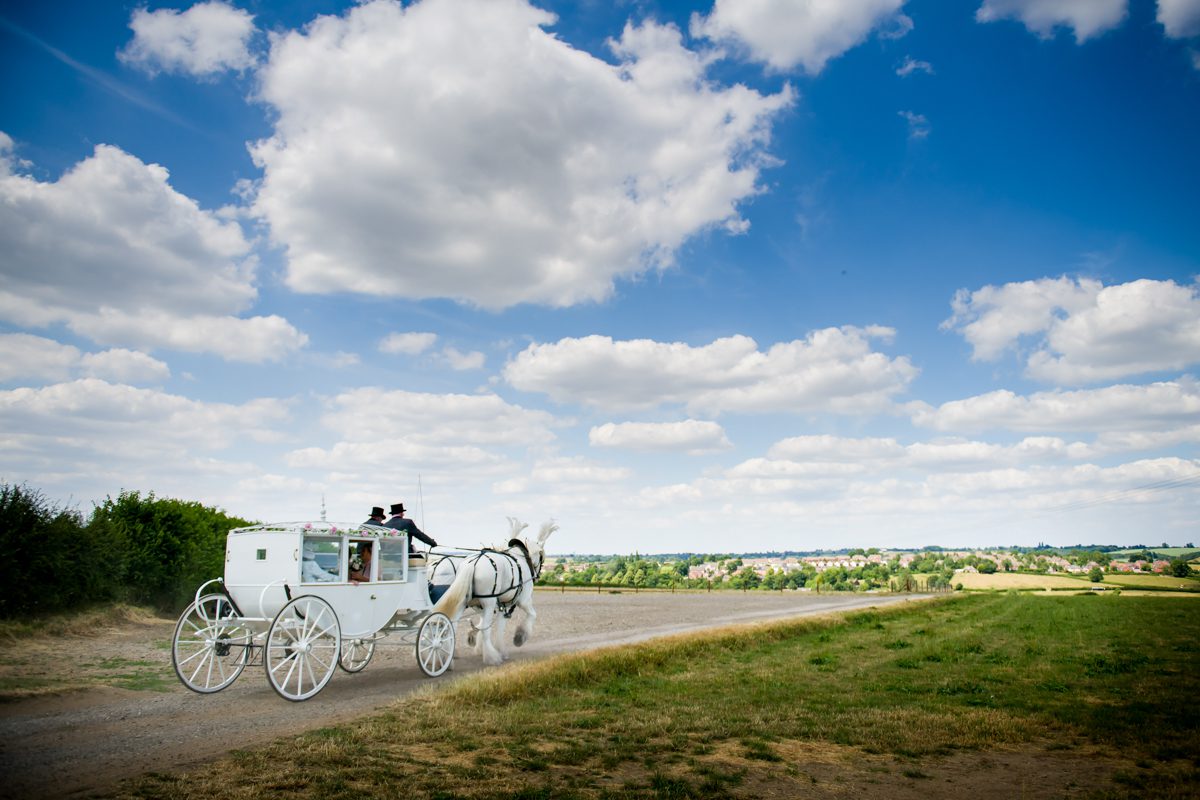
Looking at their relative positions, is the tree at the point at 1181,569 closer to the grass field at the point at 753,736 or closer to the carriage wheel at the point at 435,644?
the grass field at the point at 753,736

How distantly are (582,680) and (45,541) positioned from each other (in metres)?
14.1

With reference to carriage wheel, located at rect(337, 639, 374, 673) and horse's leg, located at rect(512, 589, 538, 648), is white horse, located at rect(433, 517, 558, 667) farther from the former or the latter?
carriage wheel, located at rect(337, 639, 374, 673)

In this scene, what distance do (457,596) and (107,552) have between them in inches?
464

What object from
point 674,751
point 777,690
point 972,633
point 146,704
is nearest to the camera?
point 674,751

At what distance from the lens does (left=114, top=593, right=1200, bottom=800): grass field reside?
6.61m

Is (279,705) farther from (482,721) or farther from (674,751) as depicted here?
(674,751)

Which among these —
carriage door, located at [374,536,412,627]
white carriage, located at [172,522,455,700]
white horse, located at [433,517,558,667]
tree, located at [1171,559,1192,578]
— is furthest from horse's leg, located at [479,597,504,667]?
tree, located at [1171,559,1192,578]

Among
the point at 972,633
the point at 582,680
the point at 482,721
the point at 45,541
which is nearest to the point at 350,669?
the point at 582,680

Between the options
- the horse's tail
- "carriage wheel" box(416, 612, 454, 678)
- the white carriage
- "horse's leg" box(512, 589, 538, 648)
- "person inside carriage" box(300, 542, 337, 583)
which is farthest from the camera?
"horse's leg" box(512, 589, 538, 648)

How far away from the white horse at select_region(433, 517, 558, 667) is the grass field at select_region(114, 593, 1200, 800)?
7.58 feet

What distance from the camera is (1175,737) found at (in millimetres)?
8844

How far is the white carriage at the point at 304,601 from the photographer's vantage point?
423 inches

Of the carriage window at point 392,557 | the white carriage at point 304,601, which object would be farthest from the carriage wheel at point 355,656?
the carriage window at point 392,557

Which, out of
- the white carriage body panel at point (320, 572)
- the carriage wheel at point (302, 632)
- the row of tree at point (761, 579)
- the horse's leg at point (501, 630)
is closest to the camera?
the carriage wheel at point (302, 632)
